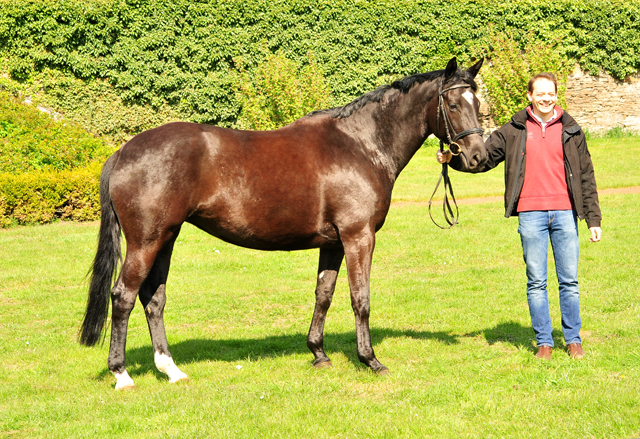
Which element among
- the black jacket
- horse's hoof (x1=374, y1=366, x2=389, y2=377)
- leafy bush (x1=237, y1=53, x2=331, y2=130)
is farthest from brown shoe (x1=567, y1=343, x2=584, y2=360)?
leafy bush (x1=237, y1=53, x2=331, y2=130)

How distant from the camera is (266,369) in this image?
17.1 ft

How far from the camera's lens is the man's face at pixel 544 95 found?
4.91m

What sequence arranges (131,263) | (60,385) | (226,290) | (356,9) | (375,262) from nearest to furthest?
1. (131,263)
2. (60,385)
3. (226,290)
4. (375,262)
5. (356,9)

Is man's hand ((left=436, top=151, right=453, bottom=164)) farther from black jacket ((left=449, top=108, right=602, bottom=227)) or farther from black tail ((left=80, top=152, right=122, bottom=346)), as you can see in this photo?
black tail ((left=80, top=152, right=122, bottom=346))

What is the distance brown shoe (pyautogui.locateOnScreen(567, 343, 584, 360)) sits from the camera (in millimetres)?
5094

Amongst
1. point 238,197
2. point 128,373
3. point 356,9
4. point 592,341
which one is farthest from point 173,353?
point 356,9

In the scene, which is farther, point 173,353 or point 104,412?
point 173,353

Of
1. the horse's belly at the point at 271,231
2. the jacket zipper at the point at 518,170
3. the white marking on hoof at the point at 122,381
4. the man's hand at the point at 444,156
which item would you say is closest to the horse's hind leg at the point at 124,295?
the white marking on hoof at the point at 122,381

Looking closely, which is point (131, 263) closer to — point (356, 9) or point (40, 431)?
point (40, 431)

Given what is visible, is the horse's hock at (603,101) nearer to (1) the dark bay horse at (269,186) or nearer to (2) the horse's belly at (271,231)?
(1) the dark bay horse at (269,186)

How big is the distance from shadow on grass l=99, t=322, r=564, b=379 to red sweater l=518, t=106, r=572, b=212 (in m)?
1.37

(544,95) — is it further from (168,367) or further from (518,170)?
(168,367)

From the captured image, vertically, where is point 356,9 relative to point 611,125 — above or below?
above

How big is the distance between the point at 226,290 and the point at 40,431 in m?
4.16
